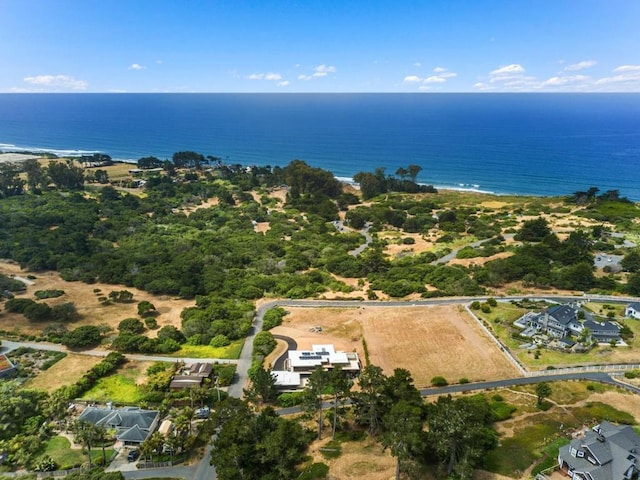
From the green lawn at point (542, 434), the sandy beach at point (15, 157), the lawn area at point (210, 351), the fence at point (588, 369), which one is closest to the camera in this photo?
the green lawn at point (542, 434)

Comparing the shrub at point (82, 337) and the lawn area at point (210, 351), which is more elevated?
the shrub at point (82, 337)

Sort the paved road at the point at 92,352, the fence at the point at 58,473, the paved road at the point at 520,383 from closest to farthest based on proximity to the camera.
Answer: the fence at the point at 58,473
the paved road at the point at 520,383
the paved road at the point at 92,352

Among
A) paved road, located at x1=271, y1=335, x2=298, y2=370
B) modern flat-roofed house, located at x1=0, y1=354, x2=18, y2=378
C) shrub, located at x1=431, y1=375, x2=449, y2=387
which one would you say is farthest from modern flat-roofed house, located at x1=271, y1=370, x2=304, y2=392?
modern flat-roofed house, located at x1=0, y1=354, x2=18, y2=378

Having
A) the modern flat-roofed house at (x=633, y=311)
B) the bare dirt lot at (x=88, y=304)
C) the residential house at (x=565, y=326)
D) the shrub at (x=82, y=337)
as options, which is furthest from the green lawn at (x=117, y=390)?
the modern flat-roofed house at (x=633, y=311)

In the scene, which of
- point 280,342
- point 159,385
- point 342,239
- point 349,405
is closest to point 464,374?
point 349,405

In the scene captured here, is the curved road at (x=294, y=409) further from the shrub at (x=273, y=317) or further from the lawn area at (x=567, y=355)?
the lawn area at (x=567, y=355)

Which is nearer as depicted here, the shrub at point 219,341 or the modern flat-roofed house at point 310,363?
the modern flat-roofed house at point 310,363

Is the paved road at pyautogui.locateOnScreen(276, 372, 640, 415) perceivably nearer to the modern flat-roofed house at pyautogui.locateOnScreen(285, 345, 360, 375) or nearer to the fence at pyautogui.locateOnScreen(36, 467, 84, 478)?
the modern flat-roofed house at pyautogui.locateOnScreen(285, 345, 360, 375)
